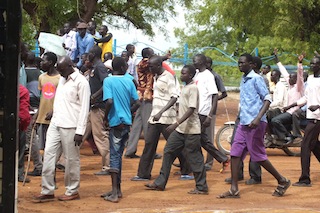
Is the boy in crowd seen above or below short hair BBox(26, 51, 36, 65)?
below

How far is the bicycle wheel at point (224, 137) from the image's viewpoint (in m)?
13.3

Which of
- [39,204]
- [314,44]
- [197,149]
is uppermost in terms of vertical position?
[314,44]

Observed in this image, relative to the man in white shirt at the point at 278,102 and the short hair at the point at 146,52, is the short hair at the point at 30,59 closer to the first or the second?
the short hair at the point at 146,52

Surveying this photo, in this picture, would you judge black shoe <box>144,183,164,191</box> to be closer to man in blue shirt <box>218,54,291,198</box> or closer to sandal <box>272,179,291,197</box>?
man in blue shirt <box>218,54,291,198</box>

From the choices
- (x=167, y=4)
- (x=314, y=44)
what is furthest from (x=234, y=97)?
(x=314, y=44)

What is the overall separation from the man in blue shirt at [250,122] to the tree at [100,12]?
1366 cm

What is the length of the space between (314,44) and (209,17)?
21521 millimetres

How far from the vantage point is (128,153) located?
12.7 metres

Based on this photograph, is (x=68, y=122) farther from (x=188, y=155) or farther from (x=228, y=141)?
(x=228, y=141)

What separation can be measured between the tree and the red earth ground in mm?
11898

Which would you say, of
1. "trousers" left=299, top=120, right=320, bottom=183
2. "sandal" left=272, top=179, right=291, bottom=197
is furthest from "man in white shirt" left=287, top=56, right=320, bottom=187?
"sandal" left=272, top=179, right=291, bottom=197

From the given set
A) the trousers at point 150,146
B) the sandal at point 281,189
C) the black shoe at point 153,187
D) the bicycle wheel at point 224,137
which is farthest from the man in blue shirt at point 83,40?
the sandal at point 281,189

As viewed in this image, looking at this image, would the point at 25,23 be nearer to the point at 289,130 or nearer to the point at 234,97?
the point at 289,130

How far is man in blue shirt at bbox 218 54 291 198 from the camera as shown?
9.18m
